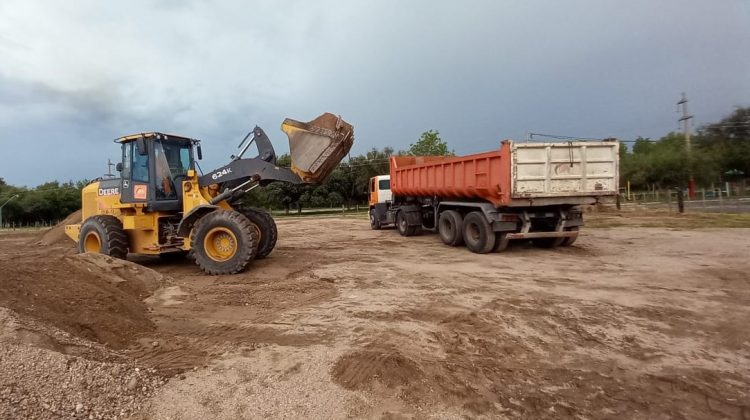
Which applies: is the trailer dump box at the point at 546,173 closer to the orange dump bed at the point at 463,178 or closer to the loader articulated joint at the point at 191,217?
the orange dump bed at the point at 463,178

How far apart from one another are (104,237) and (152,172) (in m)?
1.67

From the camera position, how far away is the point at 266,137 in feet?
31.9

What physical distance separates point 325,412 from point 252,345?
5.37 feet

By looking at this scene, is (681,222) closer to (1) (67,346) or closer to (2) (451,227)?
(2) (451,227)

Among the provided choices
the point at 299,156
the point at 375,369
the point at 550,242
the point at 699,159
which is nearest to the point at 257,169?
the point at 299,156

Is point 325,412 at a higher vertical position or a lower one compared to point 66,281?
lower

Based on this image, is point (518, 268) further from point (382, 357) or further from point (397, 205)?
point (397, 205)

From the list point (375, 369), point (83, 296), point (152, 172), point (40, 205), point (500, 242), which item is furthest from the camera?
point (40, 205)

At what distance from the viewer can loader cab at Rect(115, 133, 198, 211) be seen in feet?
33.4

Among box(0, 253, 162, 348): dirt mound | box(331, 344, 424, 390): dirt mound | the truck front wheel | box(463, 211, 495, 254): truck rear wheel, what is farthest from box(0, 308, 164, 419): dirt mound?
the truck front wheel

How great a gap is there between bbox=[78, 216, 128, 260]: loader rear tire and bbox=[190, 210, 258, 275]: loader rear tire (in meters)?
2.02

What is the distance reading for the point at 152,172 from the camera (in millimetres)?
10219

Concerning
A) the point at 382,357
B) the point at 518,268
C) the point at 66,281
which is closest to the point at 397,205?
the point at 518,268

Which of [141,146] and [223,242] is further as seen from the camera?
[141,146]
